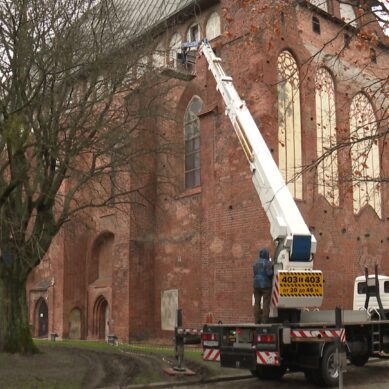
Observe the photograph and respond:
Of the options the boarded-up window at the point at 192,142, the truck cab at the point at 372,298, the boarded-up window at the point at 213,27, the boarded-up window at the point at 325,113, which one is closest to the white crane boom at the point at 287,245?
the truck cab at the point at 372,298

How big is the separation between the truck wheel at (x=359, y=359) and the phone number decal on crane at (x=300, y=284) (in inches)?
106

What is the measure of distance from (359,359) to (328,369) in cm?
333

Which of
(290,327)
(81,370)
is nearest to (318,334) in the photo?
(290,327)

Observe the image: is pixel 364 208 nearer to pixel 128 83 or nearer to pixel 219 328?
pixel 128 83

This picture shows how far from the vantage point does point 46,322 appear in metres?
31.4

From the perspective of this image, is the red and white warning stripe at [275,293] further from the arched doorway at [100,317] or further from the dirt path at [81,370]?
the arched doorway at [100,317]

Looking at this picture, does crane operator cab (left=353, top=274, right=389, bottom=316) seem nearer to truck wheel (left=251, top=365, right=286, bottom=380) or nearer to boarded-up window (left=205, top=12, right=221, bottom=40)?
truck wheel (left=251, top=365, right=286, bottom=380)

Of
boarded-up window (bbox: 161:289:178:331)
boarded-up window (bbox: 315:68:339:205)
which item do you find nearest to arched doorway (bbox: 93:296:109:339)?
boarded-up window (bbox: 161:289:178:331)

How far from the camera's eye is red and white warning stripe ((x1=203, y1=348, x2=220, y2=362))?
11.9m

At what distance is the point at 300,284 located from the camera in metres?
11.7

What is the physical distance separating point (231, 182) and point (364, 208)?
610cm

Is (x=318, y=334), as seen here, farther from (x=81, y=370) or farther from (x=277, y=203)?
(x=81, y=370)

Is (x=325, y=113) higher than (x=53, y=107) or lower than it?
higher

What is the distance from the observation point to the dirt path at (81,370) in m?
11.7
